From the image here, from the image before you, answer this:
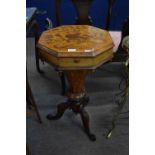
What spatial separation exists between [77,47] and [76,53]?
0.08 metres

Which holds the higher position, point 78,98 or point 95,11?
point 95,11

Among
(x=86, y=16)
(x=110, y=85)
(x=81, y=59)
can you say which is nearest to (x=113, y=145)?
(x=81, y=59)

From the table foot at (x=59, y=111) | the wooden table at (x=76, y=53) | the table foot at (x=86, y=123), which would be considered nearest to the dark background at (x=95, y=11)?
the wooden table at (x=76, y=53)

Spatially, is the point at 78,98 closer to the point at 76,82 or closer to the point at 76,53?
the point at 76,82

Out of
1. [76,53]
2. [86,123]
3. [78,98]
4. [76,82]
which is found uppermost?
[76,53]

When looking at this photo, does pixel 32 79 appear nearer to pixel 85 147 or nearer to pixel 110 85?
pixel 110 85

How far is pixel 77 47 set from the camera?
1.72 meters

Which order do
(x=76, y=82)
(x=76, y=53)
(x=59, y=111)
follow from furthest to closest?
(x=59, y=111) < (x=76, y=82) < (x=76, y=53)

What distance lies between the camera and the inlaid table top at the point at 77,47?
167cm

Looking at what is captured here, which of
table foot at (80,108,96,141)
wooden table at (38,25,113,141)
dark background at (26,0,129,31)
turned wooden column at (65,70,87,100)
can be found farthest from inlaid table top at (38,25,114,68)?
dark background at (26,0,129,31)

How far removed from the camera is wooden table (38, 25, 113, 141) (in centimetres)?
168

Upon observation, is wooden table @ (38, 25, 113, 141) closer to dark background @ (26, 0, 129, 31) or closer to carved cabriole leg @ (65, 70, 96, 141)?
carved cabriole leg @ (65, 70, 96, 141)

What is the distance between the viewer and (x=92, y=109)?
2.36 meters

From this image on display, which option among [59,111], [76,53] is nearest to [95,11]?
[59,111]
